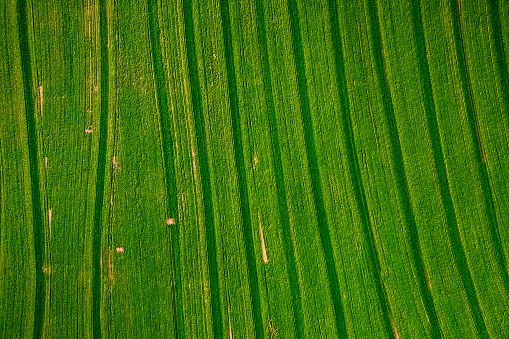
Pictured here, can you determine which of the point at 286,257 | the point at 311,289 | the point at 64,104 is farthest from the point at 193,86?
the point at 311,289

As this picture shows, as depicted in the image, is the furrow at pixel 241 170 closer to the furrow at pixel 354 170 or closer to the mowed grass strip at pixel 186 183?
the mowed grass strip at pixel 186 183

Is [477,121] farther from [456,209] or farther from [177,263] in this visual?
[177,263]

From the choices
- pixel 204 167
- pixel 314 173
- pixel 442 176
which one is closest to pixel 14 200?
pixel 204 167

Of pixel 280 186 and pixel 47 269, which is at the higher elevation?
pixel 280 186

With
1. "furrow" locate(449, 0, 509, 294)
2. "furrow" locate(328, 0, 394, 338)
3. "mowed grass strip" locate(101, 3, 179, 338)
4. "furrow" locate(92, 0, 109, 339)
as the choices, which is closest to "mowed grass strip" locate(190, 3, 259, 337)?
"mowed grass strip" locate(101, 3, 179, 338)

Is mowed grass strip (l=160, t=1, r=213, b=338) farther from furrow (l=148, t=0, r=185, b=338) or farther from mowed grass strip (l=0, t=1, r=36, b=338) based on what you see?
mowed grass strip (l=0, t=1, r=36, b=338)

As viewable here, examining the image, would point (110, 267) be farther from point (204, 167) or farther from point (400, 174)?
point (400, 174)
